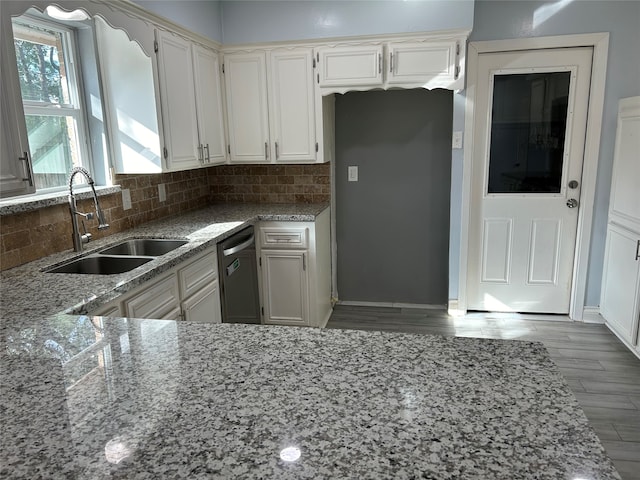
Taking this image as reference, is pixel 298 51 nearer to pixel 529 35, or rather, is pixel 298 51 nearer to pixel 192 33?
pixel 192 33

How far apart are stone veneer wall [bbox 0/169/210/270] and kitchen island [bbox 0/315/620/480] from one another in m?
1.00

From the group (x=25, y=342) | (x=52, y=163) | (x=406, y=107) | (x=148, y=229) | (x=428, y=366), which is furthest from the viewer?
(x=406, y=107)

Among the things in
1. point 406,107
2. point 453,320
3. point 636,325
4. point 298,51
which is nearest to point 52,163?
point 298,51

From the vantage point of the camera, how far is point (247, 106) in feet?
11.5

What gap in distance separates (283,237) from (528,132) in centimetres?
206

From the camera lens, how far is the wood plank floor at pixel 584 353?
89.4 inches

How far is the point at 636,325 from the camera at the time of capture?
2.93 metres

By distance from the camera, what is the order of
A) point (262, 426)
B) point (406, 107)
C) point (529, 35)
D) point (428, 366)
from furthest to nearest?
point (406, 107)
point (529, 35)
point (428, 366)
point (262, 426)

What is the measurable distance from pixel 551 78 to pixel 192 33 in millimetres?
2626

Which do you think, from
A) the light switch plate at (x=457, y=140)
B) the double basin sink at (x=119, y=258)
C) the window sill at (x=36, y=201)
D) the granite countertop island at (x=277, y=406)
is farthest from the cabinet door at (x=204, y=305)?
the light switch plate at (x=457, y=140)

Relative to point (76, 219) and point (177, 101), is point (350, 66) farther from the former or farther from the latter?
point (76, 219)

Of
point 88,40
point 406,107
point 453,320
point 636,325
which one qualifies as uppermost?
point 88,40

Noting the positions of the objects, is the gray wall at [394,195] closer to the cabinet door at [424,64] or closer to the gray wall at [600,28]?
the cabinet door at [424,64]

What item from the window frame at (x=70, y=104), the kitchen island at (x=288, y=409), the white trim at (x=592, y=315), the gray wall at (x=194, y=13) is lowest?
the white trim at (x=592, y=315)
